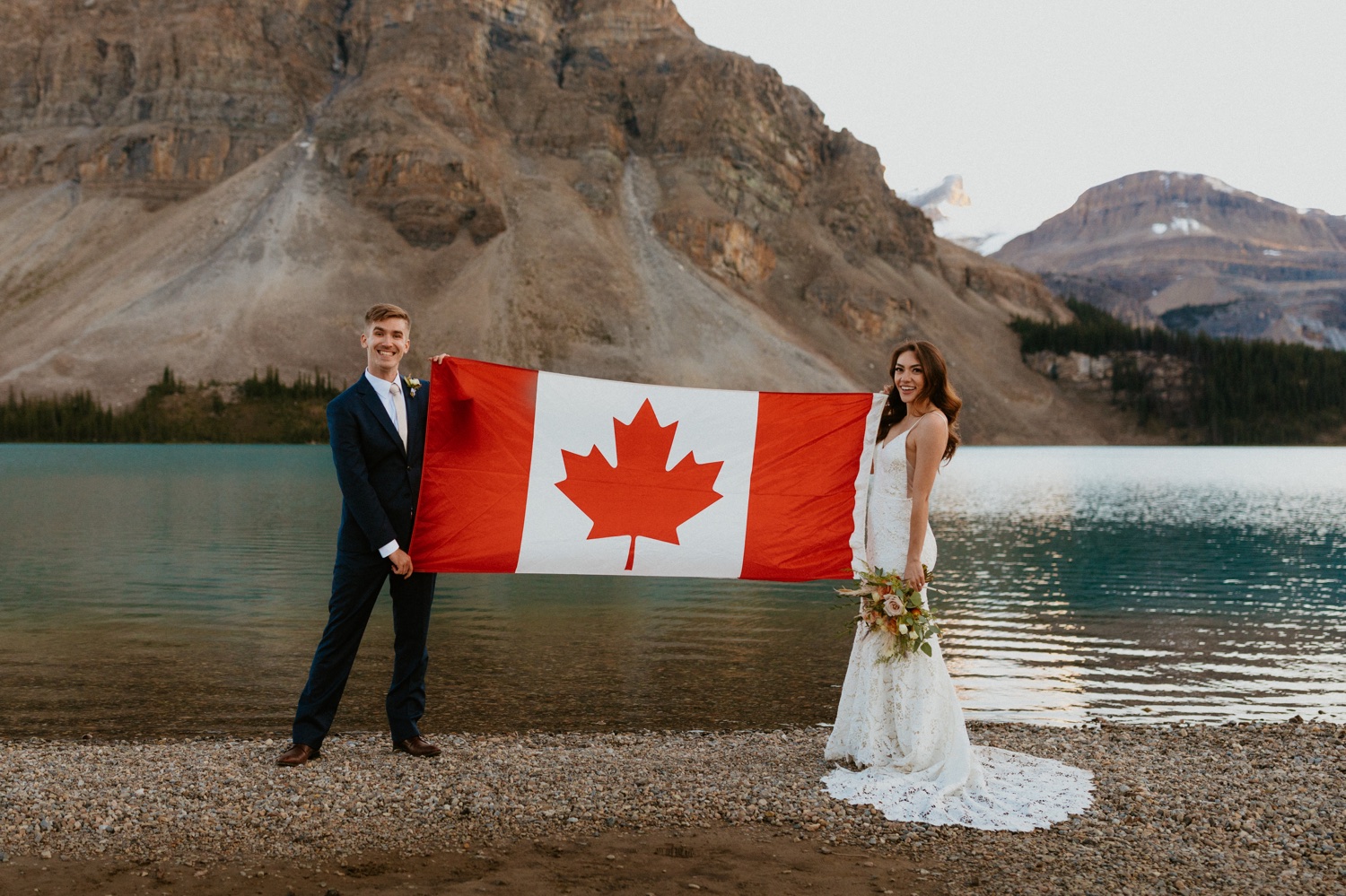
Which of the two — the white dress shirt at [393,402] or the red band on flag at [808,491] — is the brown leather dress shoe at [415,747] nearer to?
the white dress shirt at [393,402]

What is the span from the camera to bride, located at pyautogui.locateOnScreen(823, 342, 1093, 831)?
7.41 m

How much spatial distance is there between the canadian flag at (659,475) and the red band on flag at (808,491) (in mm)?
11

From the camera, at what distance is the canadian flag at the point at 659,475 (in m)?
8.69

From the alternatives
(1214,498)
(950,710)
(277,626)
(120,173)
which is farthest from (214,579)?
(120,173)

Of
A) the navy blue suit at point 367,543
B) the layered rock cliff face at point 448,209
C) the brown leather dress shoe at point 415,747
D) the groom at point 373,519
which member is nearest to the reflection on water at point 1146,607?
the brown leather dress shoe at point 415,747

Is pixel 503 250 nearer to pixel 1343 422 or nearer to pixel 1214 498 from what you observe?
pixel 1214 498

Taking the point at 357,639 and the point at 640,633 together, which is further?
the point at 640,633

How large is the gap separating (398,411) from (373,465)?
0.46 m

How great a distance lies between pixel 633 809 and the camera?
23.9 ft

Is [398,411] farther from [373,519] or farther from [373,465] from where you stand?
[373,519]

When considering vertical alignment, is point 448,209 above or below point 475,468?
above

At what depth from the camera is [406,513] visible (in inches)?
319

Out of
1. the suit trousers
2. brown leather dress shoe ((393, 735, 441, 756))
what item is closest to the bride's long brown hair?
the suit trousers

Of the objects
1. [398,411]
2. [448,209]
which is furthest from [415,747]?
[448,209]
